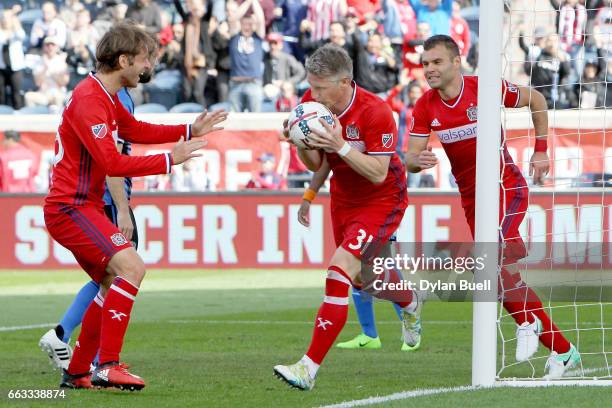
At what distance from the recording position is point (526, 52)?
711 inches

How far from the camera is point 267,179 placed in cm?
1755

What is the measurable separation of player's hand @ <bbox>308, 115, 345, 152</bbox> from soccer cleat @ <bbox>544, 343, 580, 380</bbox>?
5.82 feet

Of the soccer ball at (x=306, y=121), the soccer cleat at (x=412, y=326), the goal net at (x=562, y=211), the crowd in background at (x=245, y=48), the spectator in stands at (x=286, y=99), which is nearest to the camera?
the soccer ball at (x=306, y=121)

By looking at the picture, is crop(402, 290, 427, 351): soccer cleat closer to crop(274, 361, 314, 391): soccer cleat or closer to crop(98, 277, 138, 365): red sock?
crop(274, 361, 314, 391): soccer cleat

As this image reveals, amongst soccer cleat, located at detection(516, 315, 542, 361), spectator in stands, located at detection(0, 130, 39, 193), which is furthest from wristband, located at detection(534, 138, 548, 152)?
spectator in stands, located at detection(0, 130, 39, 193)

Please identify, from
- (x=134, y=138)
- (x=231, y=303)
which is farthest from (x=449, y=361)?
(x=231, y=303)

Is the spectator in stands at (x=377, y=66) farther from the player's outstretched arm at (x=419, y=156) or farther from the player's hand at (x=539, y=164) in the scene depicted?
the player's hand at (x=539, y=164)

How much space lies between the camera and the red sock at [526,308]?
7.30m

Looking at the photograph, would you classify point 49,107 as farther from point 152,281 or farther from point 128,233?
point 128,233

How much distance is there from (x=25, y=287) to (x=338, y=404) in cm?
975

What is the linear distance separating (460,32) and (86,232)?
13045 mm

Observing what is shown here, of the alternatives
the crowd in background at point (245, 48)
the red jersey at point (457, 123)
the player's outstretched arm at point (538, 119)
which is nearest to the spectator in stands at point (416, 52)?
the crowd in background at point (245, 48)

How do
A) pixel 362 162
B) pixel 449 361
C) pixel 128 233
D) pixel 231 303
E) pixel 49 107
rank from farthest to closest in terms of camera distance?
pixel 49 107, pixel 231 303, pixel 449 361, pixel 128 233, pixel 362 162

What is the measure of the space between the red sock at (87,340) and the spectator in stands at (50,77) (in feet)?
43.8
